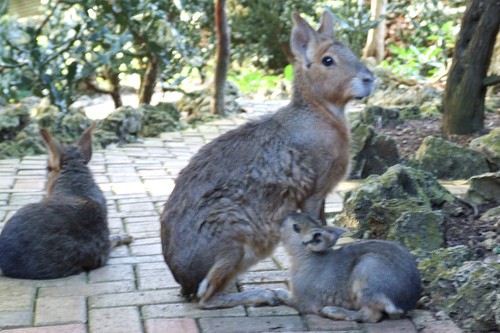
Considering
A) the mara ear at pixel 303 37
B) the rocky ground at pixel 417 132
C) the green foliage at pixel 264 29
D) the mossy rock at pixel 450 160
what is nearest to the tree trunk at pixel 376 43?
the green foliage at pixel 264 29

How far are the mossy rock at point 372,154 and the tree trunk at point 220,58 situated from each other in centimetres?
434

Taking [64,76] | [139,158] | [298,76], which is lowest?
[139,158]

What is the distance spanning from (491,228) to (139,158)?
522 cm

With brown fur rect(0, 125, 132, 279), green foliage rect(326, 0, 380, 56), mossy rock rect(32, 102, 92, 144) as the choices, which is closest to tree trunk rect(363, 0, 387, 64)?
green foliage rect(326, 0, 380, 56)

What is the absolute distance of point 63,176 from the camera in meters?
5.59

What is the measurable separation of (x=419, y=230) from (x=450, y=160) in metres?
2.56

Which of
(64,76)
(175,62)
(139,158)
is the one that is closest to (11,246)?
(139,158)

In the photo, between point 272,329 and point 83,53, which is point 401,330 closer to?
point 272,329

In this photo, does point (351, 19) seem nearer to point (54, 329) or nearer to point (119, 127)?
point (119, 127)

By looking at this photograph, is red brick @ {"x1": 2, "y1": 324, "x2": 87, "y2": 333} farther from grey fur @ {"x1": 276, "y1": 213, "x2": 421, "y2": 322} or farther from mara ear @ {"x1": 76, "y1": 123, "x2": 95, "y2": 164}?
mara ear @ {"x1": 76, "y1": 123, "x2": 95, "y2": 164}

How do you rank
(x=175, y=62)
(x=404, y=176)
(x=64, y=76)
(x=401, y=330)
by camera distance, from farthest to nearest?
(x=175, y=62)
(x=64, y=76)
(x=404, y=176)
(x=401, y=330)

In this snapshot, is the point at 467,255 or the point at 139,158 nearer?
the point at 467,255

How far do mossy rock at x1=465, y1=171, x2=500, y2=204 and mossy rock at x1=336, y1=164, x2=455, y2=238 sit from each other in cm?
25

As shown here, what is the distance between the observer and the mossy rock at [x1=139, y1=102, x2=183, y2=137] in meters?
10.6
